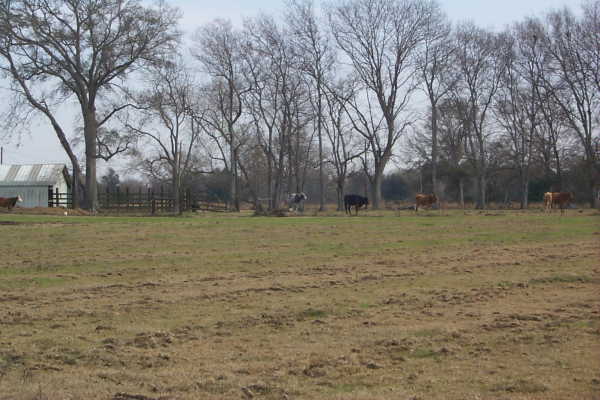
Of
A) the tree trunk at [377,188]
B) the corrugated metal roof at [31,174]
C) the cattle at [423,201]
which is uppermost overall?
the corrugated metal roof at [31,174]

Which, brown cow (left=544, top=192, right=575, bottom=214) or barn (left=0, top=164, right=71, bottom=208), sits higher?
barn (left=0, top=164, right=71, bottom=208)

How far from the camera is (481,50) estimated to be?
181ft

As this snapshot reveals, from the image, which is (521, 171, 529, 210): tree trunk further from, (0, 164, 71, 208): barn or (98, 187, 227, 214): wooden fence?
(0, 164, 71, 208): barn

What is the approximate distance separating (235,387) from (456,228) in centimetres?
1868

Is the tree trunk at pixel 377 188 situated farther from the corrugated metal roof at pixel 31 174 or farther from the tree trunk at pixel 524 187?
the corrugated metal roof at pixel 31 174

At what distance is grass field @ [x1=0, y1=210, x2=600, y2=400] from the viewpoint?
22.0 ft

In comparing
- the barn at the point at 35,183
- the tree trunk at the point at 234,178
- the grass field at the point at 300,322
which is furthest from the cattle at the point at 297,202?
the grass field at the point at 300,322

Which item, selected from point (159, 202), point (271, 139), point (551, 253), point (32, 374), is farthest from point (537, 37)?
point (32, 374)

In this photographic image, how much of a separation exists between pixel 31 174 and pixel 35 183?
220cm

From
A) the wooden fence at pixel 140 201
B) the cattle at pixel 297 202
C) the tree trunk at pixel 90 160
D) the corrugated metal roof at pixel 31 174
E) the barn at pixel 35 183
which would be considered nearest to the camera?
the tree trunk at pixel 90 160

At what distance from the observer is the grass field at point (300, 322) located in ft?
22.0

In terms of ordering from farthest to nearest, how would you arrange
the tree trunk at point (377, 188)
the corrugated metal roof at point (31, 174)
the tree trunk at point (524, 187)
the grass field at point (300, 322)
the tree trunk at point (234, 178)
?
the tree trunk at point (234, 178) → the corrugated metal roof at point (31, 174) → the tree trunk at point (524, 187) → the tree trunk at point (377, 188) → the grass field at point (300, 322)

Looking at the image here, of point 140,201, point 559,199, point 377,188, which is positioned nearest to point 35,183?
point 140,201

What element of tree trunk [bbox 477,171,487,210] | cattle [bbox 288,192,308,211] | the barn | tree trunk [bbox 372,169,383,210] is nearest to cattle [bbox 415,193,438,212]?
cattle [bbox 288,192,308,211]
